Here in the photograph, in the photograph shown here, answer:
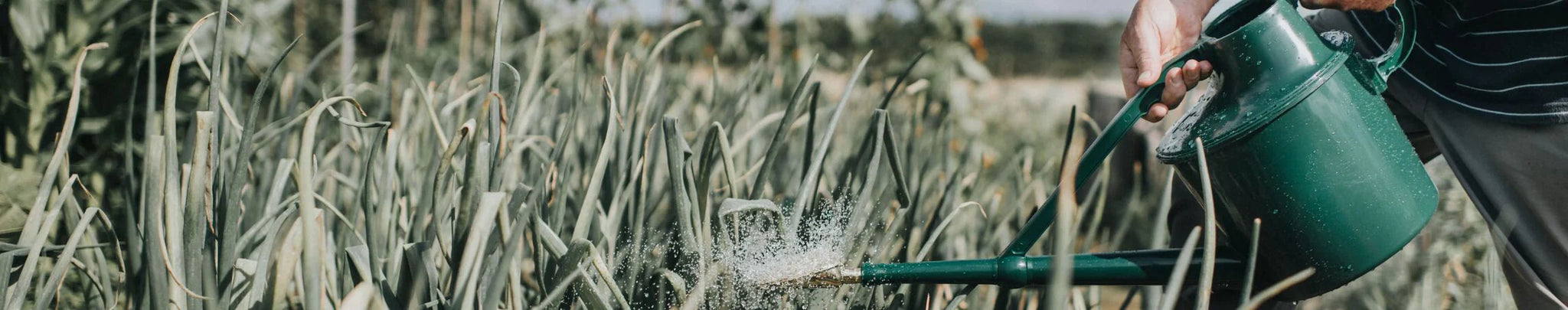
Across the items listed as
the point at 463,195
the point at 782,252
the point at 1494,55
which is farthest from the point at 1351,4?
the point at 463,195

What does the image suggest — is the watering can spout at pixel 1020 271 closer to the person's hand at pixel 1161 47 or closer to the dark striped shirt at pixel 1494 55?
the person's hand at pixel 1161 47

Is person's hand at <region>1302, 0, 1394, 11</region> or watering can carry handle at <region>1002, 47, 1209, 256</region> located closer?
watering can carry handle at <region>1002, 47, 1209, 256</region>

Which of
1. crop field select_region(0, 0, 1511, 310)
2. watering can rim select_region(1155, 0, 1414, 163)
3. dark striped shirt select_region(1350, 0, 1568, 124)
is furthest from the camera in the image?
dark striped shirt select_region(1350, 0, 1568, 124)

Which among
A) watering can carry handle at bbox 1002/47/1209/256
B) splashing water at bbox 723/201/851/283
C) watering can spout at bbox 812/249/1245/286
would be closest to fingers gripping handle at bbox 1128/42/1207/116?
watering can carry handle at bbox 1002/47/1209/256

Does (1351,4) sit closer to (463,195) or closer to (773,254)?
(773,254)

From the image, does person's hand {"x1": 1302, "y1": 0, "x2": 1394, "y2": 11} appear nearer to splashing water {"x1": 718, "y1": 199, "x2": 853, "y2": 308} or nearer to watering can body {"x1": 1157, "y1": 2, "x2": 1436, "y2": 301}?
watering can body {"x1": 1157, "y1": 2, "x2": 1436, "y2": 301}

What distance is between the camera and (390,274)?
31.6 inches

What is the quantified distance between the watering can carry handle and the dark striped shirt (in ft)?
1.18

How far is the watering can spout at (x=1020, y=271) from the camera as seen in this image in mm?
742

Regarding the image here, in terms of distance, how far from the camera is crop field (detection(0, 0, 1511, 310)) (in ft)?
2.09

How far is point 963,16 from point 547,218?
200cm

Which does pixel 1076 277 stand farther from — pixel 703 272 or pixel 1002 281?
pixel 703 272

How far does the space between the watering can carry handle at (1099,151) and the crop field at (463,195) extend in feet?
0.04

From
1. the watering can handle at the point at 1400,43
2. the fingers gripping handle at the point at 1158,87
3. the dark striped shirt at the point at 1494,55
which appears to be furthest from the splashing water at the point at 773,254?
the dark striped shirt at the point at 1494,55
